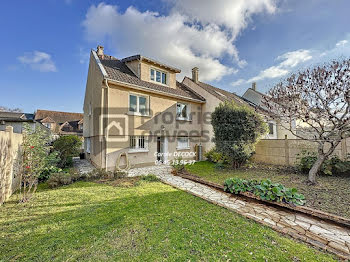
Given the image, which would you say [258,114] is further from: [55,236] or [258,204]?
[55,236]

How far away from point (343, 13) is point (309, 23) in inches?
57.0

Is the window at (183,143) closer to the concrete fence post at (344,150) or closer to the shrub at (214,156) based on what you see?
the shrub at (214,156)

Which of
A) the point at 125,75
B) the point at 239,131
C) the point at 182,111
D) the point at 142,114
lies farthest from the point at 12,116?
the point at 239,131

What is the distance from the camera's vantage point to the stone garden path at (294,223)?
331 cm

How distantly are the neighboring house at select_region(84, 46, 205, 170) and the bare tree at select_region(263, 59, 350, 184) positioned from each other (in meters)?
8.18

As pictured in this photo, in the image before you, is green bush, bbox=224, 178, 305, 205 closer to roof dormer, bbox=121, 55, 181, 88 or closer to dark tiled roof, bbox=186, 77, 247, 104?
dark tiled roof, bbox=186, 77, 247, 104

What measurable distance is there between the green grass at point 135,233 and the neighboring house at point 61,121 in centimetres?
3311

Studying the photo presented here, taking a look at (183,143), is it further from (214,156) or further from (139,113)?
(139,113)

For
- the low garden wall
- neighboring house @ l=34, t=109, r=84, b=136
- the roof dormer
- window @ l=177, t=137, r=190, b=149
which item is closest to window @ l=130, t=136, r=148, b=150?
window @ l=177, t=137, r=190, b=149

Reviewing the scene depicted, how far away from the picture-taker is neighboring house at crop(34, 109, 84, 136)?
32438 mm

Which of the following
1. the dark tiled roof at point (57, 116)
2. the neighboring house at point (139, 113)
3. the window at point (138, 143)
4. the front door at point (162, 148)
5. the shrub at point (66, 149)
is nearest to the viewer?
the neighboring house at point (139, 113)

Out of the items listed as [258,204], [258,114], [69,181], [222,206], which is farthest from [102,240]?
[258,114]

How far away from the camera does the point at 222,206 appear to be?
16.6 ft

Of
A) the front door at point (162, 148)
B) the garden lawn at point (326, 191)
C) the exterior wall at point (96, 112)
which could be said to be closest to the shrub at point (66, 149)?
the exterior wall at point (96, 112)
